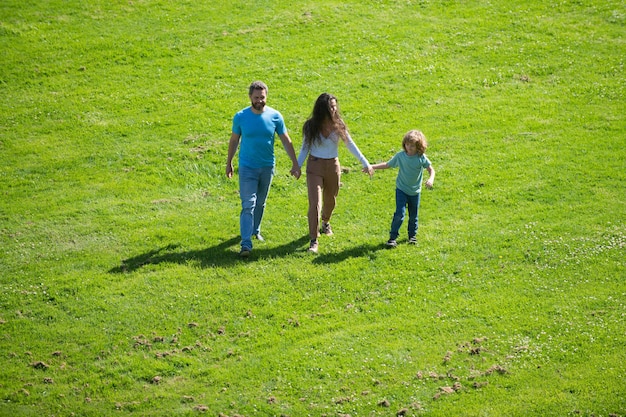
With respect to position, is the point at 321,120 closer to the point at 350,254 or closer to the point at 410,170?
the point at 410,170

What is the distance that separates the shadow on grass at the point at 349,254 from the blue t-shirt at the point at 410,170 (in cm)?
121

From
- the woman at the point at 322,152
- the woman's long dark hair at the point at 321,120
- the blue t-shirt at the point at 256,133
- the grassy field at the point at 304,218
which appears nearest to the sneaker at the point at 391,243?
the grassy field at the point at 304,218

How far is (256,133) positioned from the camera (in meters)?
13.6

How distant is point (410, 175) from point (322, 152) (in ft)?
5.40

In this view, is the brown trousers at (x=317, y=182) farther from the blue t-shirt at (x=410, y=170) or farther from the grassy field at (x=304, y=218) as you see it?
the blue t-shirt at (x=410, y=170)

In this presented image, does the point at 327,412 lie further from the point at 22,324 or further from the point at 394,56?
the point at 394,56

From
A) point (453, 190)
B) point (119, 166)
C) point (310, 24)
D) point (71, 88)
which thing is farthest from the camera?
point (310, 24)

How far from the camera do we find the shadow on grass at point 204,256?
13586 mm

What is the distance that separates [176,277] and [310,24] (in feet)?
42.5

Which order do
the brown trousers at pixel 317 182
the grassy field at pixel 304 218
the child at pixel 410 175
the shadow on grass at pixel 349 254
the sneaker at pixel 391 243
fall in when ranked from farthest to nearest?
1. the sneaker at pixel 391 243
2. the brown trousers at pixel 317 182
3. the shadow on grass at pixel 349 254
4. the child at pixel 410 175
5. the grassy field at pixel 304 218

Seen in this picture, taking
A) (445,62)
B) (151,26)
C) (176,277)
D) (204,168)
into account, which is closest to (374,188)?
(204,168)

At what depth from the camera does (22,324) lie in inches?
466

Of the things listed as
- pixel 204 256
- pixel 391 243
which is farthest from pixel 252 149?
pixel 391 243

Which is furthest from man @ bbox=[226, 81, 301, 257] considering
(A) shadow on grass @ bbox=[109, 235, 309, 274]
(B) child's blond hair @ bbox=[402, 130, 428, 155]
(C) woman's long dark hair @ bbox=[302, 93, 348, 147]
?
(B) child's blond hair @ bbox=[402, 130, 428, 155]
